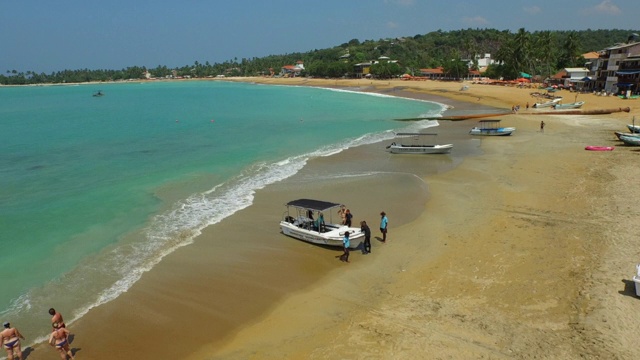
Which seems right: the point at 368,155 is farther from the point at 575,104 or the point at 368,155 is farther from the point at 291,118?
the point at 575,104

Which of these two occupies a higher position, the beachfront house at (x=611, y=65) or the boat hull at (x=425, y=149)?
the beachfront house at (x=611, y=65)

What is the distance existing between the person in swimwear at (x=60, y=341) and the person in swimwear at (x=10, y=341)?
0.89m

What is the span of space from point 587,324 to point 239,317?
9.69 metres

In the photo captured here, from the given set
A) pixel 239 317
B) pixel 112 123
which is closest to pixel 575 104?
pixel 239 317

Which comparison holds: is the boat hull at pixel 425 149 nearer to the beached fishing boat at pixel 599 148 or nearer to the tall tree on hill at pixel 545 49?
the beached fishing boat at pixel 599 148

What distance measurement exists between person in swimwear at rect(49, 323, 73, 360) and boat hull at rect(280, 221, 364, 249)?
900cm

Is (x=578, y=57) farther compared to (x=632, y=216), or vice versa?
(x=578, y=57)

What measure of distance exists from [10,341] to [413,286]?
11409 millimetres

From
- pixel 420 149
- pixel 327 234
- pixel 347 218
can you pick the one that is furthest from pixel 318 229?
pixel 420 149

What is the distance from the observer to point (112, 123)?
60500 mm

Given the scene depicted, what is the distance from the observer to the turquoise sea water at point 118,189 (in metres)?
15.2

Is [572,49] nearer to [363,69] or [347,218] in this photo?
[363,69]

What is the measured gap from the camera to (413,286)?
1353 cm

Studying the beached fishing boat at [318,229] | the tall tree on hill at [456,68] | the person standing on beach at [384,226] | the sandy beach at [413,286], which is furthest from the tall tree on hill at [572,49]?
the beached fishing boat at [318,229]
